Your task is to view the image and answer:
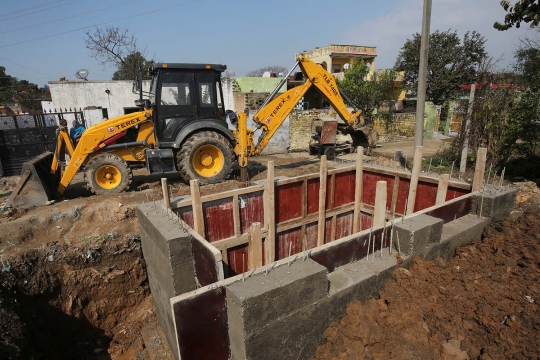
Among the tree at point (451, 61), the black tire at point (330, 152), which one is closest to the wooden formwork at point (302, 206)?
the black tire at point (330, 152)

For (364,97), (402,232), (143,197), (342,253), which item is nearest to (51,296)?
(143,197)

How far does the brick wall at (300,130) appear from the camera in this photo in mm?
15086

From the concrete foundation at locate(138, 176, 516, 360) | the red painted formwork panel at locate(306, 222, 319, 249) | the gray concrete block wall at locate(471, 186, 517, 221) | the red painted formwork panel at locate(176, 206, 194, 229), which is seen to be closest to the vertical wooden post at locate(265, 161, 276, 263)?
the red painted formwork panel at locate(306, 222, 319, 249)

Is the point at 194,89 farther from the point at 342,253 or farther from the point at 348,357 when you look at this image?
the point at 348,357

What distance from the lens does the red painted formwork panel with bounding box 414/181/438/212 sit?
621 cm

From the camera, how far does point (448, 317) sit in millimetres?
2967

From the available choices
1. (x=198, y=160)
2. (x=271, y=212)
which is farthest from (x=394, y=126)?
(x=271, y=212)

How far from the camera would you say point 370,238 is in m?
3.64

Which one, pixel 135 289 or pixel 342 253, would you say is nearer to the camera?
pixel 342 253

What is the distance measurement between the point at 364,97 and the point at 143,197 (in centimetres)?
1404

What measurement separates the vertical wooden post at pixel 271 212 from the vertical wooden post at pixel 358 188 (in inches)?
81.0

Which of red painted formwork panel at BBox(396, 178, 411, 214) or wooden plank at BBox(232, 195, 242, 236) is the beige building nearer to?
red painted formwork panel at BBox(396, 178, 411, 214)

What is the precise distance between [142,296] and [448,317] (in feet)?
16.5

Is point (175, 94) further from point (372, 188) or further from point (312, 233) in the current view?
point (372, 188)
